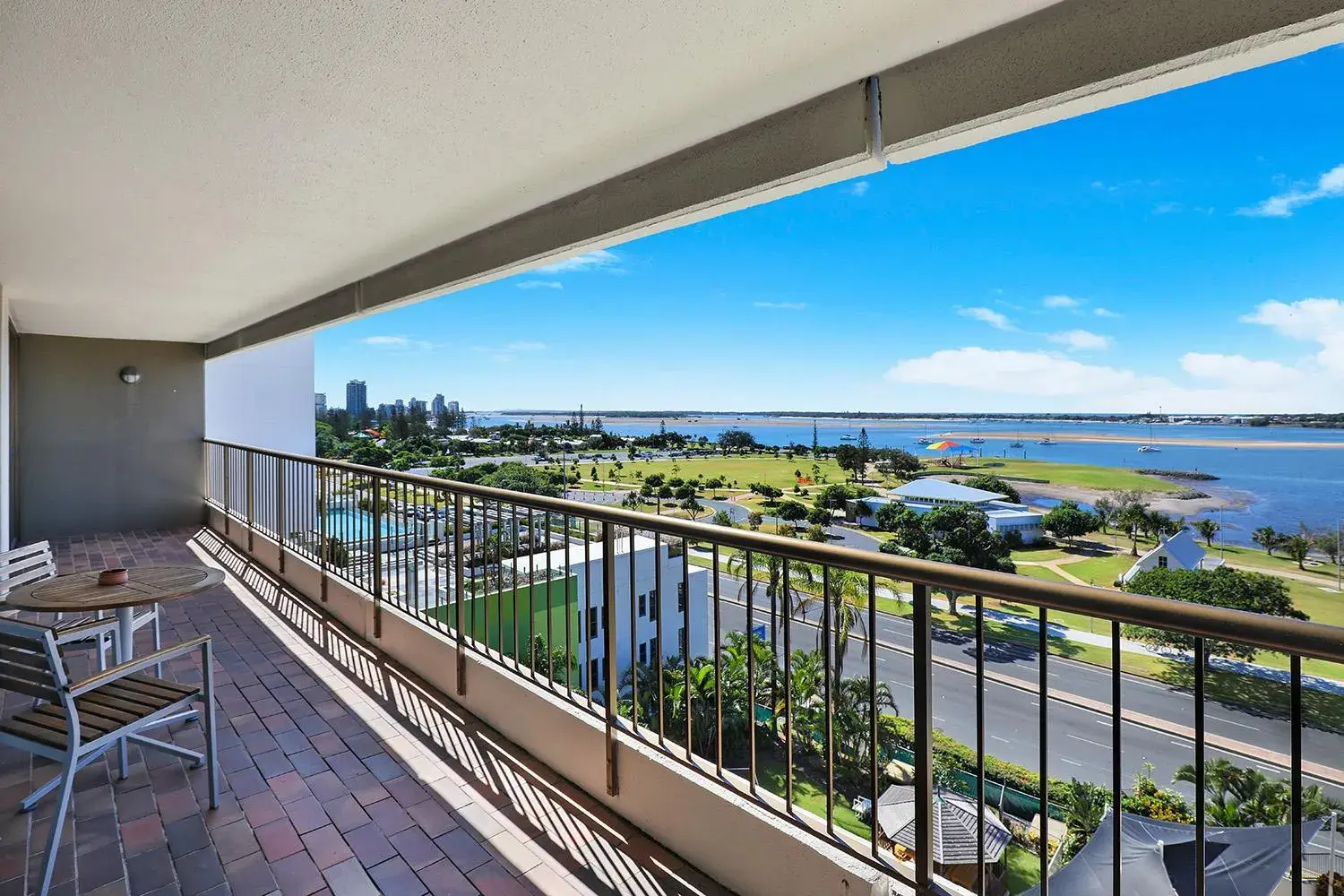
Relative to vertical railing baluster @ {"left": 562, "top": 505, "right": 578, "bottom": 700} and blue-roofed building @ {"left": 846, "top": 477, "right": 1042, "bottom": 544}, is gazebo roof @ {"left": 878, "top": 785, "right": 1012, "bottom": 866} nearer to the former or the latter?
vertical railing baluster @ {"left": 562, "top": 505, "right": 578, "bottom": 700}

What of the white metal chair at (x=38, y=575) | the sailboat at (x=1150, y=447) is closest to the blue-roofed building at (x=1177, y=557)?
the sailboat at (x=1150, y=447)

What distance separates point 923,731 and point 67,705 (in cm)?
240

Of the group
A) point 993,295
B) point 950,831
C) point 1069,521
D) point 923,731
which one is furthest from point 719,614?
point 993,295

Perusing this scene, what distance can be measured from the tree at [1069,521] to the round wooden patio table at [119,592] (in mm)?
8317

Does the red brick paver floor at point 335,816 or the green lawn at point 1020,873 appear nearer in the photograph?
the red brick paver floor at point 335,816

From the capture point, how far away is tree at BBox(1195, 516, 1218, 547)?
291 inches

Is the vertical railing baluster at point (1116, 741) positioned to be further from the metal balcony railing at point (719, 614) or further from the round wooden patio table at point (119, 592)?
the round wooden patio table at point (119, 592)

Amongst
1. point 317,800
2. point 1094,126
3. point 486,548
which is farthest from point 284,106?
point 1094,126

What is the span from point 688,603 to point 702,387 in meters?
32.7

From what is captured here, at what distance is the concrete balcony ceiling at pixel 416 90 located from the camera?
165 centimetres

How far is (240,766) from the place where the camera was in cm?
263

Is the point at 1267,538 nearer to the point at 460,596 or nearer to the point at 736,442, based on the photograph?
the point at 736,442

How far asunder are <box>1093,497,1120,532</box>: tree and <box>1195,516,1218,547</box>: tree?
0.88 metres

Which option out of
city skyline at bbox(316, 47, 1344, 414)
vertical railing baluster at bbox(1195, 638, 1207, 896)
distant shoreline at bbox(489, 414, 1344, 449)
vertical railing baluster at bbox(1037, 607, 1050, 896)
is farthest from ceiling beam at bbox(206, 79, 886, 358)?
city skyline at bbox(316, 47, 1344, 414)
